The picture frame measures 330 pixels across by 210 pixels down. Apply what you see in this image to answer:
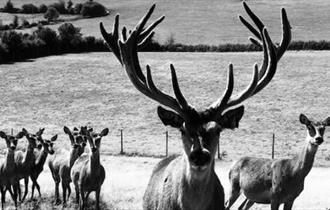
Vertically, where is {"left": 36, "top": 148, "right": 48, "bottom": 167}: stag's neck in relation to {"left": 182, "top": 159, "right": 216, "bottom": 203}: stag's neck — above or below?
below

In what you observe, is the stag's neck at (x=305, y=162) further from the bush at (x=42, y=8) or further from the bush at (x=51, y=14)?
the bush at (x=42, y=8)

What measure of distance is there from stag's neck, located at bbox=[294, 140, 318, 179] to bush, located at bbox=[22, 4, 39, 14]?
99832 mm

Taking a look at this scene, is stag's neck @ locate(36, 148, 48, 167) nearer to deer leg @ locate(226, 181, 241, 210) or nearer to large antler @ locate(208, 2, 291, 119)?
deer leg @ locate(226, 181, 241, 210)

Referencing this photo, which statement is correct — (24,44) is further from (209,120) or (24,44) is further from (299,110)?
(209,120)

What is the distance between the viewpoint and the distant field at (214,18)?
8144cm

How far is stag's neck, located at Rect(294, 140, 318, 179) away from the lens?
546 inches

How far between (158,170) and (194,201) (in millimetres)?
2179

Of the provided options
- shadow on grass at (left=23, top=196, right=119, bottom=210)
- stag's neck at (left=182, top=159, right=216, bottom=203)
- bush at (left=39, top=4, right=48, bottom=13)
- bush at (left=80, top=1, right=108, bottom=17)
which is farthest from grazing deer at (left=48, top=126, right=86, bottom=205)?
bush at (left=39, top=4, right=48, bottom=13)

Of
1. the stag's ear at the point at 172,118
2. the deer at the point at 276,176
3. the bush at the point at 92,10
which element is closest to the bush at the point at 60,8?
the bush at the point at 92,10

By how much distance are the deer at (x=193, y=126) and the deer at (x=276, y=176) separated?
17.3ft

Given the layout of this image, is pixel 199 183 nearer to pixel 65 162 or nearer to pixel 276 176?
pixel 276 176

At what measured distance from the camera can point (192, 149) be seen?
289 inches

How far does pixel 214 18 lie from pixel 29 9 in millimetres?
36481

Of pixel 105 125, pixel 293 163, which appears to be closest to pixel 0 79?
pixel 105 125
